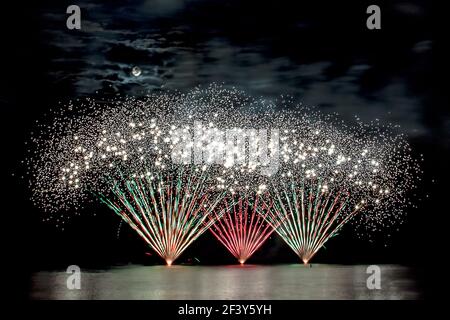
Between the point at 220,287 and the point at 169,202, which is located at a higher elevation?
the point at 169,202

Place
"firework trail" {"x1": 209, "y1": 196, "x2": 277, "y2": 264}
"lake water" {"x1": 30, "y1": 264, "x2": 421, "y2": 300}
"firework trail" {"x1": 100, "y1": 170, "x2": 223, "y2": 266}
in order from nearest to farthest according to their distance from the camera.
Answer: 1. "lake water" {"x1": 30, "y1": 264, "x2": 421, "y2": 300}
2. "firework trail" {"x1": 100, "y1": 170, "x2": 223, "y2": 266}
3. "firework trail" {"x1": 209, "y1": 196, "x2": 277, "y2": 264}

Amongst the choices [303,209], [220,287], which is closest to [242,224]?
[303,209]

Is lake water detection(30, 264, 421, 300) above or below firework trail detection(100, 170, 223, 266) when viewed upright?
below

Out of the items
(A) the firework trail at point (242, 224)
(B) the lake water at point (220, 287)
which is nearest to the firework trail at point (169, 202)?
(A) the firework trail at point (242, 224)

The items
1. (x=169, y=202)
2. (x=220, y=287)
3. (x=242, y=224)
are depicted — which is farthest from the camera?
(x=242, y=224)

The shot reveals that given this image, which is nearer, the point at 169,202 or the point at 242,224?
the point at 169,202

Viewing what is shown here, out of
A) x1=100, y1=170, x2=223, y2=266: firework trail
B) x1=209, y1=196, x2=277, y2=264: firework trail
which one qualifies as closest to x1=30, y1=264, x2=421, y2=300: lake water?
x1=100, y1=170, x2=223, y2=266: firework trail

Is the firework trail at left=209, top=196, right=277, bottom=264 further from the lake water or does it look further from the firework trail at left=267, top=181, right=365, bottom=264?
the lake water

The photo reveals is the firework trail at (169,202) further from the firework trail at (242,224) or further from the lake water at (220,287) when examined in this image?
the lake water at (220,287)

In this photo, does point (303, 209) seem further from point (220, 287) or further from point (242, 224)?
point (220, 287)

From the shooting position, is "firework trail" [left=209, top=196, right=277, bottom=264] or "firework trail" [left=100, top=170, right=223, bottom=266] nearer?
"firework trail" [left=100, top=170, right=223, bottom=266]

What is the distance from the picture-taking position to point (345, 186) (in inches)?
1203
